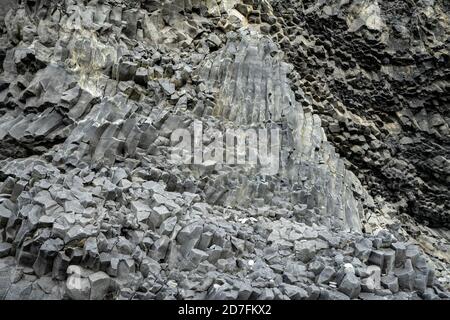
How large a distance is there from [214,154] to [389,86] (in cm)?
1304

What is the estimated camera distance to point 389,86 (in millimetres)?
22312

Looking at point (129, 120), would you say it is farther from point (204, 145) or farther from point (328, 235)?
point (328, 235)

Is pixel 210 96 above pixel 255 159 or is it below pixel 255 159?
above

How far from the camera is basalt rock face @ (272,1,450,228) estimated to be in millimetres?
21609

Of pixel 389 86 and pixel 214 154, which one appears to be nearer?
pixel 214 154

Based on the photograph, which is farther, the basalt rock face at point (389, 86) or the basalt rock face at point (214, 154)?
the basalt rock face at point (389, 86)

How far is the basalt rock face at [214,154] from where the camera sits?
28.0 ft

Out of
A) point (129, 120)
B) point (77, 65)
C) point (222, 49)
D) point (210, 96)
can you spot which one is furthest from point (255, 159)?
point (77, 65)

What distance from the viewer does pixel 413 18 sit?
74.4 feet

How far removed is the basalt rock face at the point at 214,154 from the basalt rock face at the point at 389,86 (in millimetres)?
88

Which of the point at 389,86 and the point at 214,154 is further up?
the point at 389,86

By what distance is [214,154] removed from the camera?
539 inches

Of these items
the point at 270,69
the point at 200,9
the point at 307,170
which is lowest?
the point at 307,170

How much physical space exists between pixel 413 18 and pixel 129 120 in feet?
57.7
